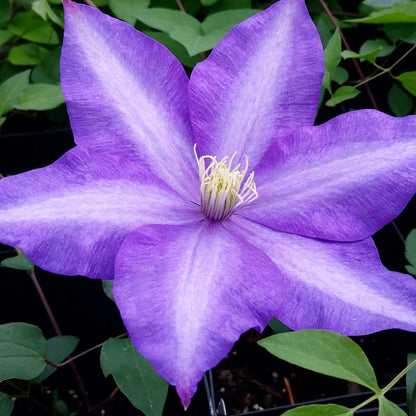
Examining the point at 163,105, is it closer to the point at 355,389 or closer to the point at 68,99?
the point at 68,99

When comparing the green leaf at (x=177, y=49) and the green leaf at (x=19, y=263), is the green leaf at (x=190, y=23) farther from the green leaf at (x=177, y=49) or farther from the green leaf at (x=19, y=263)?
the green leaf at (x=19, y=263)

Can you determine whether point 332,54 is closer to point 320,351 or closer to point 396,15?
point 396,15

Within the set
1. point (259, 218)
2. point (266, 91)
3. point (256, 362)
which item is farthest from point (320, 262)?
point (256, 362)

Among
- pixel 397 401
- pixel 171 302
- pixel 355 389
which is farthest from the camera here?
pixel 355 389

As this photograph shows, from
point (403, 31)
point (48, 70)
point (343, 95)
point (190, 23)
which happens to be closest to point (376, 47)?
point (403, 31)

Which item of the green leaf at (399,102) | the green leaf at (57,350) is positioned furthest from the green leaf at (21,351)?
the green leaf at (399,102)

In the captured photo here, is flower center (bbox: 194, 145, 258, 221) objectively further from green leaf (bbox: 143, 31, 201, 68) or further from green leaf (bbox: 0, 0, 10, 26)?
green leaf (bbox: 0, 0, 10, 26)
